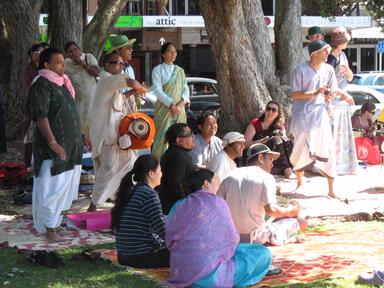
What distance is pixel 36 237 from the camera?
7504mm

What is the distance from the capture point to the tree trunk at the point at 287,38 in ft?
44.2

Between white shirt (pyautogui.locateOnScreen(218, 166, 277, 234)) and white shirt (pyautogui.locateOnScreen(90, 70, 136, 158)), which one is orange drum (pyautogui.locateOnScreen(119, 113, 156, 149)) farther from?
white shirt (pyautogui.locateOnScreen(218, 166, 277, 234))

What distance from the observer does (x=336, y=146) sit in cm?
1013

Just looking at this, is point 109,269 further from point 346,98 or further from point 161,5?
point 161,5

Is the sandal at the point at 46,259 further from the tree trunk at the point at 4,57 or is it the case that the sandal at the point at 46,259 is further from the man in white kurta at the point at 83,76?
the tree trunk at the point at 4,57

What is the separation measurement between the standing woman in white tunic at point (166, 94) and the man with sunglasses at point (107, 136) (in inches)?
50.8

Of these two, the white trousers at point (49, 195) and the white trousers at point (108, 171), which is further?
the white trousers at point (108, 171)

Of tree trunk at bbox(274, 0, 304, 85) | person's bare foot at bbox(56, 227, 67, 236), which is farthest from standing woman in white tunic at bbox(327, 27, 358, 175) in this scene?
person's bare foot at bbox(56, 227, 67, 236)

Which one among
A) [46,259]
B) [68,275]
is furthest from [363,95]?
[68,275]

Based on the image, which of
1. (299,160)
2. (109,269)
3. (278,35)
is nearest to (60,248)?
(109,269)

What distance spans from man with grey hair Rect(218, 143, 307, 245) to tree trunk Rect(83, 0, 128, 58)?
9.50 m

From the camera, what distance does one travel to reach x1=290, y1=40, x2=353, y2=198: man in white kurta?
9164mm

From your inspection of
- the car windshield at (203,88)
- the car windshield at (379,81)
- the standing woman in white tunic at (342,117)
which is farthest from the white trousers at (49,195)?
the car windshield at (379,81)

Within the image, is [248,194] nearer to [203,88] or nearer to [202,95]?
[202,95]
